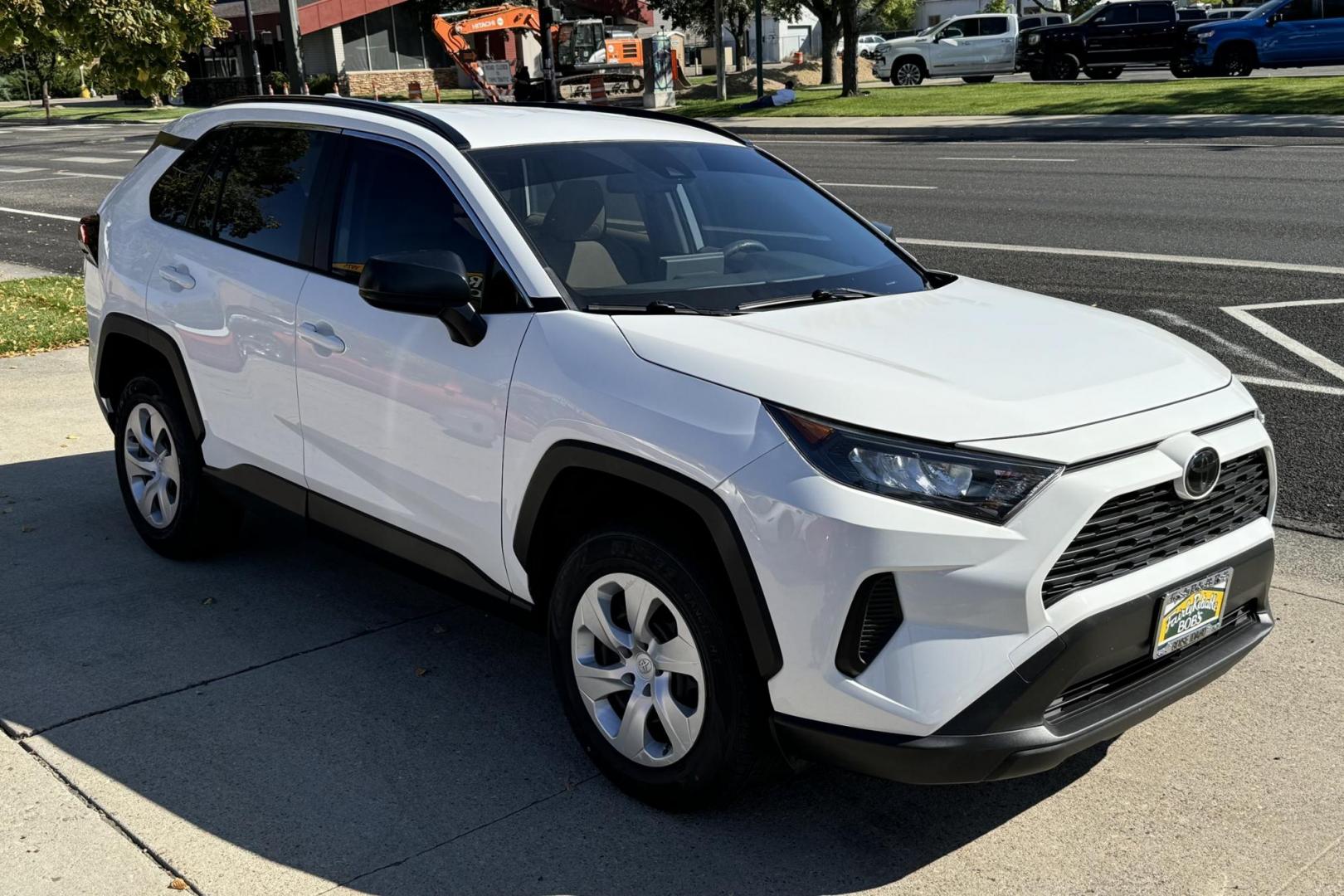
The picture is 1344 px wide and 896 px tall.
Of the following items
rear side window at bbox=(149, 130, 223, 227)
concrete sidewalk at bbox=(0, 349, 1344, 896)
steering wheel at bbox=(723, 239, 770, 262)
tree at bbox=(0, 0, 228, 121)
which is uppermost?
tree at bbox=(0, 0, 228, 121)

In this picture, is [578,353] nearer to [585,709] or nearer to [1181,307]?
[585,709]

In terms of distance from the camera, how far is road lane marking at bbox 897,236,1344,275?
10453 millimetres

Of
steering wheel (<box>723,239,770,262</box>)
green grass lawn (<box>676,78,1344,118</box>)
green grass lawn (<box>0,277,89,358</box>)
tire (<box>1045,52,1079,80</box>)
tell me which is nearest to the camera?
steering wheel (<box>723,239,770,262</box>)

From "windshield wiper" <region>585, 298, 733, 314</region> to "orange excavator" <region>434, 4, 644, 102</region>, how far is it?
36057mm

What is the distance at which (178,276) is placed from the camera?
512 cm

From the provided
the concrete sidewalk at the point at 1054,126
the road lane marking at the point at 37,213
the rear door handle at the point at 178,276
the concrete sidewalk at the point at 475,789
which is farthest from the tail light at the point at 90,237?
the concrete sidewalk at the point at 1054,126

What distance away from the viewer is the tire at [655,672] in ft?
10.7

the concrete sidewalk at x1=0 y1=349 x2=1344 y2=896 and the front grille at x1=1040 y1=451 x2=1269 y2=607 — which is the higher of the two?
the front grille at x1=1040 y1=451 x2=1269 y2=607

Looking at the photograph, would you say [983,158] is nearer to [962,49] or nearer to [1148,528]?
[1148,528]

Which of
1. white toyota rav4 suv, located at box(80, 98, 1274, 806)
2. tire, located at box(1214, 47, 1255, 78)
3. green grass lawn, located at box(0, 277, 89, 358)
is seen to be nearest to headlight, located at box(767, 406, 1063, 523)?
white toyota rav4 suv, located at box(80, 98, 1274, 806)

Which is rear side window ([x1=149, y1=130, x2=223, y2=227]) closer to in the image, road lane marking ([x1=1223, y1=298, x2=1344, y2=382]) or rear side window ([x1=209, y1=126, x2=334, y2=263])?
rear side window ([x1=209, y1=126, x2=334, y2=263])

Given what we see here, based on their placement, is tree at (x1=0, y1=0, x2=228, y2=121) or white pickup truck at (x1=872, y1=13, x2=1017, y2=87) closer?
tree at (x1=0, y1=0, x2=228, y2=121)

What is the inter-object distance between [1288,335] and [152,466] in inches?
259

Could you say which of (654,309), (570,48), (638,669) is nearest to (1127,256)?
(654,309)
